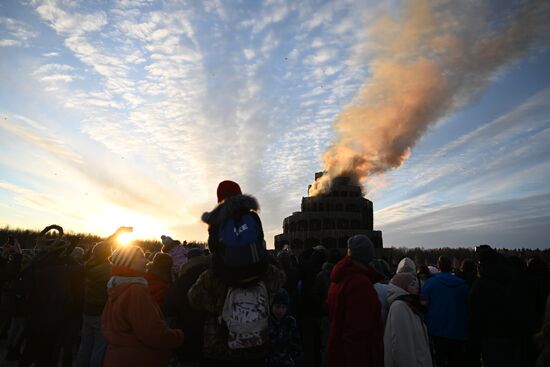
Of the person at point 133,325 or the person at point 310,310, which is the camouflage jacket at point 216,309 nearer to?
the person at point 133,325

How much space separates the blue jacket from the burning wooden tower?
22.2 meters

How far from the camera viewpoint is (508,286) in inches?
243

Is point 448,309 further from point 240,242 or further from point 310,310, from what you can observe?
point 240,242

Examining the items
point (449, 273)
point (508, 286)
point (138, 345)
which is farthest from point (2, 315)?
point (508, 286)

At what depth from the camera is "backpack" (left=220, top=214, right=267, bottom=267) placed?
335 centimetres

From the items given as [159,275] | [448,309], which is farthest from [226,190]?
[448,309]

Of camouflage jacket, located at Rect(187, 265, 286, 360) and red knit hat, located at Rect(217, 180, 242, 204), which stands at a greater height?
red knit hat, located at Rect(217, 180, 242, 204)

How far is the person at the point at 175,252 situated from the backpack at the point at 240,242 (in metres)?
5.12

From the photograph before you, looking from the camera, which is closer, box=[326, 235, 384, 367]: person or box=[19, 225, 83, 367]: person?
box=[326, 235, 384, 367]: person

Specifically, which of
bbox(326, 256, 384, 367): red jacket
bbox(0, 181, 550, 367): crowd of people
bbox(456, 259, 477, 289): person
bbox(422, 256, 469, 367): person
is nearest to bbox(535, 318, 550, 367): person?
bbox(0, 181, 550, 367): crowd of people

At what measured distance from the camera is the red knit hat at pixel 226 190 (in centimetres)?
380

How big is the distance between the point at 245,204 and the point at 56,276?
4.36 metres

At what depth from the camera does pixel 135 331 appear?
3.69 meters

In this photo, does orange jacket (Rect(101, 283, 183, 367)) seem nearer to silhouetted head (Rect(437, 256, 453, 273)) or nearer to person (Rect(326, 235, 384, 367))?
person (Rect(326, 235, 384, 367))
